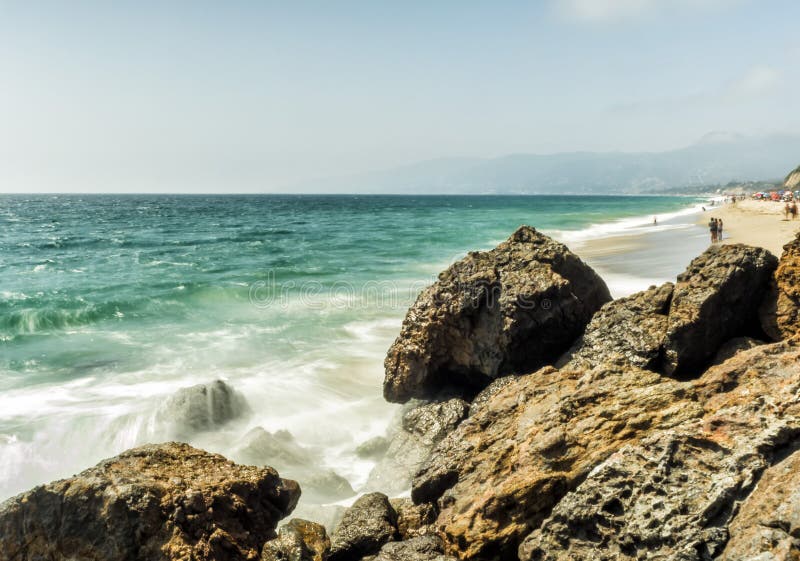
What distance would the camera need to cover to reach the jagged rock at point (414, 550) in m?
5.20

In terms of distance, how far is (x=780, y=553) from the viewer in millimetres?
3176

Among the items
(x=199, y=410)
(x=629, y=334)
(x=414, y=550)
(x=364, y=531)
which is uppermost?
(x=629, y=334)

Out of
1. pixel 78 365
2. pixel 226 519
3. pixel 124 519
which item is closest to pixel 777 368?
pixel 226 519

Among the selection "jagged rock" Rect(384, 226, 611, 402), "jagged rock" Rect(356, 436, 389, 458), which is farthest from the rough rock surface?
"jagged rock" Rect(356, 436, 389, 458)

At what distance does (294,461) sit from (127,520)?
4574 millimetres

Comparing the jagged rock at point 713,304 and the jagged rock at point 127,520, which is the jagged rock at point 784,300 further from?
the jagged rock at point 127,520

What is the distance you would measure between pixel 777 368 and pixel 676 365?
5.53 feet

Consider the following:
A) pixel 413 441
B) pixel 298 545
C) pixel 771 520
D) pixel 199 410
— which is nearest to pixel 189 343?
pixel 199 410

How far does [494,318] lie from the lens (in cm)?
913

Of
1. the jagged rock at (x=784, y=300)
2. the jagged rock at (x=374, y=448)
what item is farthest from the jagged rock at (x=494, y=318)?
the jagged rock at (x=784, y=300)

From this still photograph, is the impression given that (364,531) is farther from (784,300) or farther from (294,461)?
(784,300)

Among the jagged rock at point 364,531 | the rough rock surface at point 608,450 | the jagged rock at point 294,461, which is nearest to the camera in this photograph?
the rough rock surface at point 608,450

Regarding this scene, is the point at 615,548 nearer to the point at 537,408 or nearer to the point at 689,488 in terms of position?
the point at 689,488

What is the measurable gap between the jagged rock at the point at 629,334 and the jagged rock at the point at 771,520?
3.26 m
